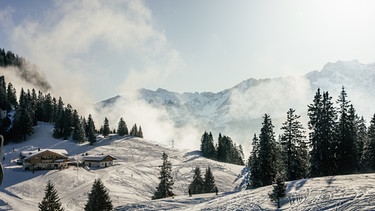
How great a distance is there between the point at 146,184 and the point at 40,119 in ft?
276

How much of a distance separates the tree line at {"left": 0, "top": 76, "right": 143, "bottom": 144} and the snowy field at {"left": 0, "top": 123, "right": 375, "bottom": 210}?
4168mm

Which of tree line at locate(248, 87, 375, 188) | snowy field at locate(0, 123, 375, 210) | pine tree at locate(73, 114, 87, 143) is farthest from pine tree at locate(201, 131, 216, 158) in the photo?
tree line at locate(248, 87, 375, 188)

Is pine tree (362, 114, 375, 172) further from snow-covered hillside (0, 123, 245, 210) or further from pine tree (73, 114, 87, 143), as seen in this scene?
pine tree (73, 114, 87, 143)

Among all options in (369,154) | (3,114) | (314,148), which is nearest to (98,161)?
(3,114)

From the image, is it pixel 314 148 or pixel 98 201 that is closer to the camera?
pixel 98 201

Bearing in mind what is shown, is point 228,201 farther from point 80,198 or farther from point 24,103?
point 24,103

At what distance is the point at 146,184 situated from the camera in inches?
3263

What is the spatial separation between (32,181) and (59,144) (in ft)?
151

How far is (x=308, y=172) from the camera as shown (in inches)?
1972

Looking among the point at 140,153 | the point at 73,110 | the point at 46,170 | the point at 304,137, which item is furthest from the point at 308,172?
the point at 73,110

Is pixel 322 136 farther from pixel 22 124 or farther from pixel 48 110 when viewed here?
pixel 48 110

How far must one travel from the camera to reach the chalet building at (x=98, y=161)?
4011 inches

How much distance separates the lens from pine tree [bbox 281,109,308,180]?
48.1m

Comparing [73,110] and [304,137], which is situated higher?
[73,110]
